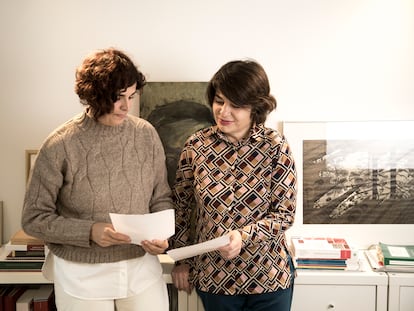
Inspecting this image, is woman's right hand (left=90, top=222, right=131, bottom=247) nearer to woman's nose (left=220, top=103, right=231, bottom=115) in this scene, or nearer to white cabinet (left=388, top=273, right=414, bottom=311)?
woman's nose (left=220, top=103, right=231, bottom=115)

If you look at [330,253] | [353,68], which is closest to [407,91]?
[353,68]

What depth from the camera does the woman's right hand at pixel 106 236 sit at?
5.49 feet

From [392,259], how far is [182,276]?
0.94 meters

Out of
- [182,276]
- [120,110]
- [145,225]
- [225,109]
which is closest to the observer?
[145,225]

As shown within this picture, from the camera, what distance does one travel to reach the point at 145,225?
1637 millimetres

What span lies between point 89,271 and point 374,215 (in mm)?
1461

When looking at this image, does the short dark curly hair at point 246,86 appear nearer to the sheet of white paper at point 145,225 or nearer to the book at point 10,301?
the sheet of white paper at point 145,225

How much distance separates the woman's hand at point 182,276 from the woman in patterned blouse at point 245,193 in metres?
0.11

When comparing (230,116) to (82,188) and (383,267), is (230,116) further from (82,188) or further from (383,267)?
(383,267)

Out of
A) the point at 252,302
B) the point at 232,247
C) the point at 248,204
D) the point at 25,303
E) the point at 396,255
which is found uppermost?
the point at 248,204

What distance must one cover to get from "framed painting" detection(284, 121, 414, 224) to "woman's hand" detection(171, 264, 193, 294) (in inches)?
29.9

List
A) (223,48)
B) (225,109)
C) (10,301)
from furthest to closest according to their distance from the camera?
(223,48)
(10,301)
(225,109)

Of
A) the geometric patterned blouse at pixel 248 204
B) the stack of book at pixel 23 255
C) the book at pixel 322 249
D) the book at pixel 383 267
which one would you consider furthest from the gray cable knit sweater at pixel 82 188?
the book at pixel 383 267

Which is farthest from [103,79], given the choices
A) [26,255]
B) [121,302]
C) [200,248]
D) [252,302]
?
[26,255]
